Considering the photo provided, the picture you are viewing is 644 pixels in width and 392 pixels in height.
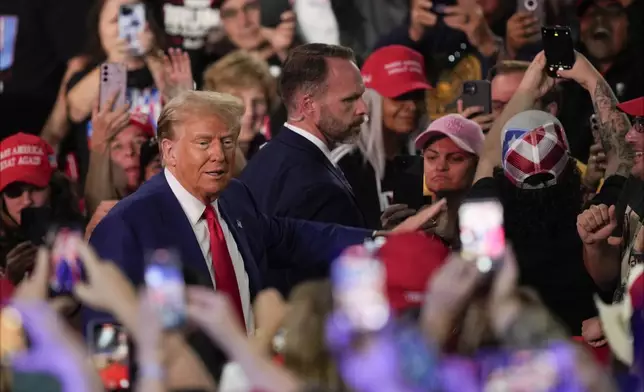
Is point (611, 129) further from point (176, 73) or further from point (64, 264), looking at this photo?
point (176, 73)

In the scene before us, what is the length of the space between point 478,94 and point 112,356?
2975 mm

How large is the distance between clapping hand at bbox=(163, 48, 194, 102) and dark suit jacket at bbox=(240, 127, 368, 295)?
199 cm

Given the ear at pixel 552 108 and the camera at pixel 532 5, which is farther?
the camera at pixel 532 5

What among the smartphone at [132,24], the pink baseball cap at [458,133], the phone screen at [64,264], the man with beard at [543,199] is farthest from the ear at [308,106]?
the smartphone at [132,24]

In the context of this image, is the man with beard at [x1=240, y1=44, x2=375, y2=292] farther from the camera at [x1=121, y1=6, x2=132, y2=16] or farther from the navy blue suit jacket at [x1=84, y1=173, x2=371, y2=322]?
the camera at [x1=121, y1=6, x2=132, y2=16]

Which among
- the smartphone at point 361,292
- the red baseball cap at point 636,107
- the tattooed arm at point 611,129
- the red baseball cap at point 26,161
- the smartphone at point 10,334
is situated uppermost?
the smartphone at point 361,292

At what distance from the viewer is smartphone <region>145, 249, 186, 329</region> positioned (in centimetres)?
365

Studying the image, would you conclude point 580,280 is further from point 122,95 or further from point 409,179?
point 122,95

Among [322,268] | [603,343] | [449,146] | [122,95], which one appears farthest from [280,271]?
[122,95]

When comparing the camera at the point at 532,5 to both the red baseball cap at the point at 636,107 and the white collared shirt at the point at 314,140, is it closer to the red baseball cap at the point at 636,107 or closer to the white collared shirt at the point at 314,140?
the white collared shirt at the point at 314,140

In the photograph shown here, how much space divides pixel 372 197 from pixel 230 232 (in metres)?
1.67

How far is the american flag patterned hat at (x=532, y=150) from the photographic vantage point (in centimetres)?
554

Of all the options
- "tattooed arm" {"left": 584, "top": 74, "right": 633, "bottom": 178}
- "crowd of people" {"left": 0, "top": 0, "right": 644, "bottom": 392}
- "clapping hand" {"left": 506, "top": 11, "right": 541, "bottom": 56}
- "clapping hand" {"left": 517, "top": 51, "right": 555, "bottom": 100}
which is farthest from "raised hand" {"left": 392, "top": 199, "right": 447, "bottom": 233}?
"clapping hand" {"left": 506, "top": 11, "right": 541, "bottom": 56}

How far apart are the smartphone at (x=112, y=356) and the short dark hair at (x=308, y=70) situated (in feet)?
6.46
